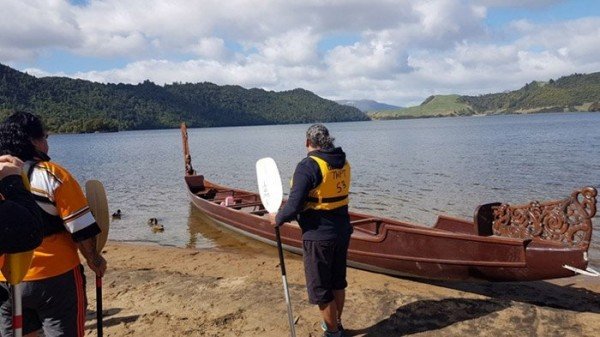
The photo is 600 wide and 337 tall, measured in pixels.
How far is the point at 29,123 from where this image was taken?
3041 millimetres

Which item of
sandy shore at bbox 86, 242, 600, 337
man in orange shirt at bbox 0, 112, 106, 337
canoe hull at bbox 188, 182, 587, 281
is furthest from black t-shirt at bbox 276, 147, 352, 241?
canoe hull at bbox 188, 182, 587, 281

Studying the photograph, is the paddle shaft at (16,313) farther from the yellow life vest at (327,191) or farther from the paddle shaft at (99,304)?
the yellow life vest at (327,191)

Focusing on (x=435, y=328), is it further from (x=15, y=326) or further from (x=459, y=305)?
(x=15, y=326)

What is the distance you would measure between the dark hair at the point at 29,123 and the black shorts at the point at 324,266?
8.85 ft

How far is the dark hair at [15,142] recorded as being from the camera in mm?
2955

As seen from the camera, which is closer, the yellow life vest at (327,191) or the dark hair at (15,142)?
the dark hair at (15,142)

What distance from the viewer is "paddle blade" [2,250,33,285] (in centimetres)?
236

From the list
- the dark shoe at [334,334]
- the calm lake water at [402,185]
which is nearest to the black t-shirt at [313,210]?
the dark shoe at [334,334]

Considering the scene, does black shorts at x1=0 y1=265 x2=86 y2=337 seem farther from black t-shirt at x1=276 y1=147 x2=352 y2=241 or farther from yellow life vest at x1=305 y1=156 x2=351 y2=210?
yellow life vest at x1=305 y1=156 x2=351 y2=210

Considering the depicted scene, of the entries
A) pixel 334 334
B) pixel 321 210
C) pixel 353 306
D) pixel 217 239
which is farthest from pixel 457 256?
pixel 217 239

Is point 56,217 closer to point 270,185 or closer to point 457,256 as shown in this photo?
point 270,185

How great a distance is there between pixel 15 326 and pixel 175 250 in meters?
8.62

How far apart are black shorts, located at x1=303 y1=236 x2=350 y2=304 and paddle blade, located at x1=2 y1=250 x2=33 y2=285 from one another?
273cm

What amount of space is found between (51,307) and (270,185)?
3.19 metres
